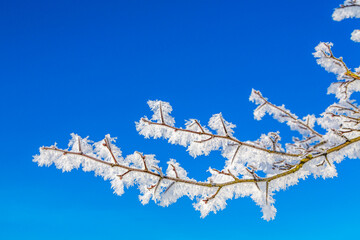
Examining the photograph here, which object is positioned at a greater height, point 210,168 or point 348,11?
point 348,11

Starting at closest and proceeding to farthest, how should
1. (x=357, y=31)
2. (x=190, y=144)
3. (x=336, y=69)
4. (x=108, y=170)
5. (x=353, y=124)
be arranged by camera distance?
(x=108, y=170) < (x=190, y=144) < (x=353, y=124) < (x=336, y=69) < (x=357, y=31)

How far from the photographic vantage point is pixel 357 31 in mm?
4758

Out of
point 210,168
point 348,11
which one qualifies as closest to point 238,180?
point 210,168

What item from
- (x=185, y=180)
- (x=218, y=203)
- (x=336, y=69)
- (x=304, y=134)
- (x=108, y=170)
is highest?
(x=336, y=69)

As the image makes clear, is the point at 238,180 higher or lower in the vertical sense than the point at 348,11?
lower

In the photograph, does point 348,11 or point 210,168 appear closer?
point 210,168

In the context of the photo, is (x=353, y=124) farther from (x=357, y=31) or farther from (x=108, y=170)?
(x=108, y=170)

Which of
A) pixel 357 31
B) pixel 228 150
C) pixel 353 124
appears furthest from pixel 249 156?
pixel 357 31

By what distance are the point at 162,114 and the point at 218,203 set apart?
1.06 m

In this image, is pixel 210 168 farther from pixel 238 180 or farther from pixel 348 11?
pixel 348 11

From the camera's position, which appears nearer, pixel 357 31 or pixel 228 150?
pixel 228 150

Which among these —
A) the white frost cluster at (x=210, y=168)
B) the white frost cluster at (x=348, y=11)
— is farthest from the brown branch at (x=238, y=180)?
the white frost cluster at (x=348, y=11)

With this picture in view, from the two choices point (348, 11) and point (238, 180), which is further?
point (348, 11)

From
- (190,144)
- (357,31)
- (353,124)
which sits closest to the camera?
(190,144)
